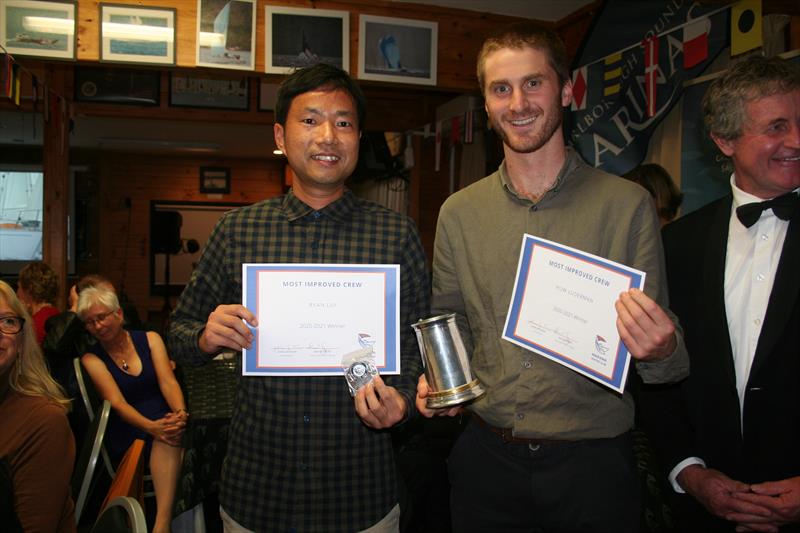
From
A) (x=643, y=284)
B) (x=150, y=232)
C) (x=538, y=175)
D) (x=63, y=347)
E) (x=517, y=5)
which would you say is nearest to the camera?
(x=643, y=284)

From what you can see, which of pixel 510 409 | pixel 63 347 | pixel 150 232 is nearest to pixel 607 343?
pixel 510 409

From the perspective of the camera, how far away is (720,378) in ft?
5.07

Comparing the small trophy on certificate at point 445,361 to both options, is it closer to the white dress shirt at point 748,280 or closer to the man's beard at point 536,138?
the man's beard at point 536,138

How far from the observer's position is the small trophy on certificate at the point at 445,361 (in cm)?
135

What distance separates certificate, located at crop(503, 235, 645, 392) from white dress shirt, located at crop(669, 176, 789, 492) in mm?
461

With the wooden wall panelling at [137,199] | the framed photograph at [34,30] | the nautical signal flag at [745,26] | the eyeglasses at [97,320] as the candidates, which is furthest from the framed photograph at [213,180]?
the nautical signal flag at [745,26]

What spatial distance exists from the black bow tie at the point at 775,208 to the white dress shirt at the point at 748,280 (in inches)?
1.7

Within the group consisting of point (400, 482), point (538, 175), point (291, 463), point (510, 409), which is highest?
point (538, 175)

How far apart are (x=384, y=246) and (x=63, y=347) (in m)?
2.58

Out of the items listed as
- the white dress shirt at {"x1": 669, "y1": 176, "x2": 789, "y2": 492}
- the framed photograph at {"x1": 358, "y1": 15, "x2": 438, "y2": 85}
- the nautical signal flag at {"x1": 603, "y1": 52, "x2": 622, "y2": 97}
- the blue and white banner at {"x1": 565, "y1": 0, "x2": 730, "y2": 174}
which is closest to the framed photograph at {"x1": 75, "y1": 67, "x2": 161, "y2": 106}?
the framed photograph at {"x1": 358, "y1": 15, "x2": 438, "y2": 85}

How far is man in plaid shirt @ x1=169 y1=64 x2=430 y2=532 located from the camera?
1474mm

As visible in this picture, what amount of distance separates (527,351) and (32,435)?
147 cm

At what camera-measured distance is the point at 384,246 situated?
1563mm

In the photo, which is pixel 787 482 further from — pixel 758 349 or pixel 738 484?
pixel 758 349
